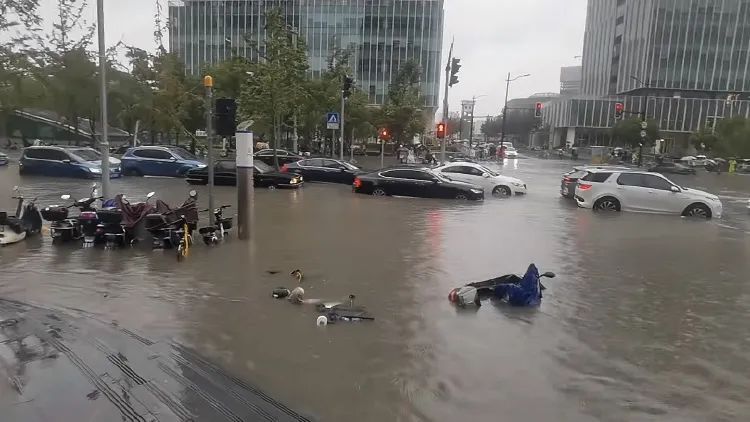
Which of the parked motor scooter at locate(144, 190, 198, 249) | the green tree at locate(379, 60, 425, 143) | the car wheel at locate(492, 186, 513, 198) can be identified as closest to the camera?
the parked motor scooter at locate(144, 190, 198, 249)

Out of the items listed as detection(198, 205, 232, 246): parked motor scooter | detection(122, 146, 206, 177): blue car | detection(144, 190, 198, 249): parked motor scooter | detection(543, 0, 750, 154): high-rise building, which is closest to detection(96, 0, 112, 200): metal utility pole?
detection(198, 205, 232, 246): parked motor scooter

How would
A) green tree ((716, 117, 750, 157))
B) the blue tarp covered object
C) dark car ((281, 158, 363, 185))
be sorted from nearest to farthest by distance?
the blue tarp covered object
dark car ((281, 158, 363, 185))
green tree ((716, 117, 750, 157))

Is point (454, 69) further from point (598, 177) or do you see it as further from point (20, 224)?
point (20, 224)

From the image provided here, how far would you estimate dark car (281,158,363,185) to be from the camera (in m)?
25.4

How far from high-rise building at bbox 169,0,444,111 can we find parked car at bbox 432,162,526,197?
207 ft

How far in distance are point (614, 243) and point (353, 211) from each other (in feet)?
23.6

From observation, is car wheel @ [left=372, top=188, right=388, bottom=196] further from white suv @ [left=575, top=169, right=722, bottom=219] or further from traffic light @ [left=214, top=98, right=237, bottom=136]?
traffic light @ [left=214, top=98, right=237, bottom=136]

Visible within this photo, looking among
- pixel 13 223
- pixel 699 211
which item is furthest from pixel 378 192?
pixel 13 223

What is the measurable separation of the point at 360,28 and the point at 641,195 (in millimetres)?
74222

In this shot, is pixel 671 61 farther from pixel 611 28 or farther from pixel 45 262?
pixel 45 262

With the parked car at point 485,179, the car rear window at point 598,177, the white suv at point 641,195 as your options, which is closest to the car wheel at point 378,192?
the parked car at point 485,179

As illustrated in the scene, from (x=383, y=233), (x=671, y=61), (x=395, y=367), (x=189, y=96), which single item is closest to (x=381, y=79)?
(x=671, y=61)

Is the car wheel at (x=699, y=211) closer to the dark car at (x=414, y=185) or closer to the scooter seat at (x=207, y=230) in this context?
the dark car at (x=414, y=185)

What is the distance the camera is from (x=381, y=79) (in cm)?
8738
